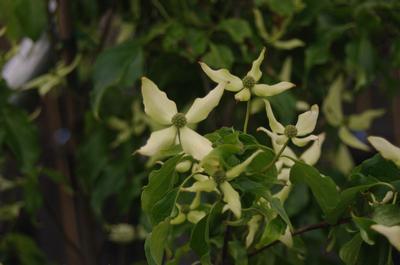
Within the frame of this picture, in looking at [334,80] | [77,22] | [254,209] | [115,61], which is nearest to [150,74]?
[115,61]

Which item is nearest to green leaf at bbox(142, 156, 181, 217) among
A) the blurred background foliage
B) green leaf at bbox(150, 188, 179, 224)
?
green leaf at bbox(150, 188, 179, 224)

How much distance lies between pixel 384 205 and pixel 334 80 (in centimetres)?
88

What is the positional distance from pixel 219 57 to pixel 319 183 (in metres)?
0.58

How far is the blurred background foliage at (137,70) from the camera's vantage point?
1345 millimetres

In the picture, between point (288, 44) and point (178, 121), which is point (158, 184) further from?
point (288, 44)

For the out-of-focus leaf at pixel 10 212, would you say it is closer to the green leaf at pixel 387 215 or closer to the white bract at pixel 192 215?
the white bract at pixel 192 215

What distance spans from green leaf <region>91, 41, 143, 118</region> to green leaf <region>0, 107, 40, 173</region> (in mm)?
127

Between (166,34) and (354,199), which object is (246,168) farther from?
(166,34)

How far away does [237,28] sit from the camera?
1.33 m

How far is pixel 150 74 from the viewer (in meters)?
1.45

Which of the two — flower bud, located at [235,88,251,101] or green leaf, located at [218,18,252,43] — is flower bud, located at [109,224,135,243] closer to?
green leaf, located at [218,18,252,43]

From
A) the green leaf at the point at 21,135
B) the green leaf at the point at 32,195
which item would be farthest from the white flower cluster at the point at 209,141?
the green leaf at the point at 32,195

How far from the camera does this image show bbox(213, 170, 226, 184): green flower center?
70 centimetres

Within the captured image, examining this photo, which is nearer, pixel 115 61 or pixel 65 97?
pixel 115 61
